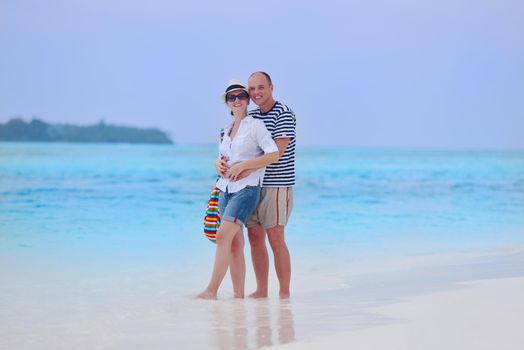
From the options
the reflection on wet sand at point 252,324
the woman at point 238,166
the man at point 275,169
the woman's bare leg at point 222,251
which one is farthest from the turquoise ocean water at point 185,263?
the man at point 275,169

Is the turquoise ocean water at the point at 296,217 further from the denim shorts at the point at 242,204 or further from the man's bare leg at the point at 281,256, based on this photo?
the denim shorts at the point at 242,204

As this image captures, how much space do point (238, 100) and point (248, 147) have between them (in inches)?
9.9

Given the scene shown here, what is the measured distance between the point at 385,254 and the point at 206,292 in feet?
8.90

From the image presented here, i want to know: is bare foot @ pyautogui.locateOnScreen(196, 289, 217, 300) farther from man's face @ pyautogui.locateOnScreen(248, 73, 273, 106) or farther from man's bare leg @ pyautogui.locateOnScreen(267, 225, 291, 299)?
man's face @ pyautogui.locateOnScreen(248, 73, 273, 106)

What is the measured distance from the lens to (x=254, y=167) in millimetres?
4094

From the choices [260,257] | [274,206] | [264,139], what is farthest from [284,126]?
[260,257]

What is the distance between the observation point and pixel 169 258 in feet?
21.2

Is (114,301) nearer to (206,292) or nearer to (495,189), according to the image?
(206,292)

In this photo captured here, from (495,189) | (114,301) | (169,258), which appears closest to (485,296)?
(114,301)

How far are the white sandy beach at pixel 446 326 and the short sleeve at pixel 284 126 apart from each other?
99cm

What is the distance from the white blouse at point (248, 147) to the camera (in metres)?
4.10

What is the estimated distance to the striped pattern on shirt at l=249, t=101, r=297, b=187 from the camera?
13.8 ft

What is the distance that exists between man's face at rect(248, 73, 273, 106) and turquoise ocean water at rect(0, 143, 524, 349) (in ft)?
3.48

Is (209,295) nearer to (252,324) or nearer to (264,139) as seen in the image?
(252,324)
